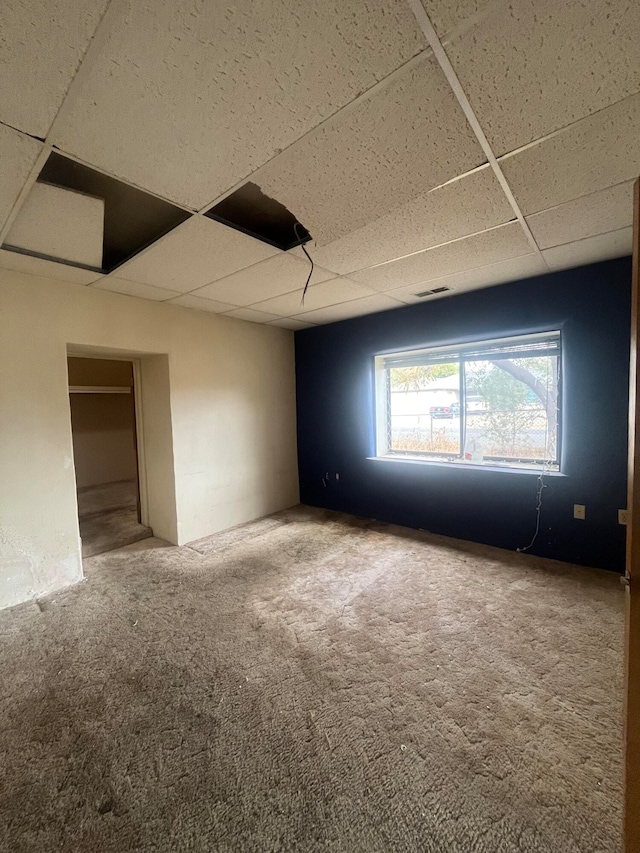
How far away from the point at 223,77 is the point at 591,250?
A: 8.83 feet

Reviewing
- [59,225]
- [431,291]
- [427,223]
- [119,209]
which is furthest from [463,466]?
[59,225]

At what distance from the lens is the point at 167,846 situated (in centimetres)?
110

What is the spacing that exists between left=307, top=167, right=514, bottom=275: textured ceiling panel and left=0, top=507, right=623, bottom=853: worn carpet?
8.09ft

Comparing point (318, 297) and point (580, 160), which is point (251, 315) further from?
point (580, 160)

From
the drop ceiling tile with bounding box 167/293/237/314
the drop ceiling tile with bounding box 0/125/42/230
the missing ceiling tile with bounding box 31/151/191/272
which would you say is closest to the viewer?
the drop ceiling tile with bounding box 0/125/42/230

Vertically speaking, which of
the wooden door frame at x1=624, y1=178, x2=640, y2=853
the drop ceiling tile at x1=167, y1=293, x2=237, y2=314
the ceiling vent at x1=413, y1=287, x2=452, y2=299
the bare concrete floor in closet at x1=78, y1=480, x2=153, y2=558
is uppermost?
the ceiling vent at x1=413, y1=287, x2=452, y2=299

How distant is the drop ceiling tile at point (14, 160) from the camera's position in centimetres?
129

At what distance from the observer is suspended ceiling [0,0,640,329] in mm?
949

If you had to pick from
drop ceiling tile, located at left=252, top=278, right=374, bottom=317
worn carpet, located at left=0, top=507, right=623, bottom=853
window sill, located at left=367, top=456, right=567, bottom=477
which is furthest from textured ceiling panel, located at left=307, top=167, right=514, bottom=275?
worn carpet, located at left=0, top=507, right=623, bottom=853

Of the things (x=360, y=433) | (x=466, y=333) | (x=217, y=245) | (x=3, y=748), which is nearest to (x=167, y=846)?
(x=3, y=748)

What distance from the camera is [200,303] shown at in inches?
134

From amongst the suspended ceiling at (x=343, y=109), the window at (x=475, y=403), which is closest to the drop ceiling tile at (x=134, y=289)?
the suspended ceiling at (x=343, y=109)

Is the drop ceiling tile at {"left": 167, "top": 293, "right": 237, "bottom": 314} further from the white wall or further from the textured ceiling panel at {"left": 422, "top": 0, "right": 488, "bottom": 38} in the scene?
the textured ceiling panel at {"left": 422, "top": 0, "right": 488, "bottom": 38}

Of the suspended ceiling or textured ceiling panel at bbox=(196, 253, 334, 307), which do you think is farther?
textured ceiling panel at bbox=(196, 253, 334, 307)
